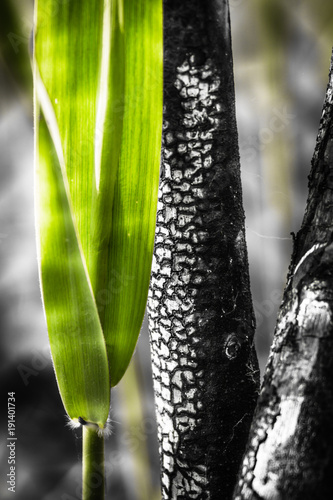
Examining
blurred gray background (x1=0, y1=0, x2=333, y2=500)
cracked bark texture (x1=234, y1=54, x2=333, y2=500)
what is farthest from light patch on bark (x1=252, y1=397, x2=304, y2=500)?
blurred gray background (x1=0, y1=0, x2=333, y2=500)

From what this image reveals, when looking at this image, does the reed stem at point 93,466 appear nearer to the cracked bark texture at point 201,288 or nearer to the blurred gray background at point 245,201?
the cracked bark texture at point 201,288

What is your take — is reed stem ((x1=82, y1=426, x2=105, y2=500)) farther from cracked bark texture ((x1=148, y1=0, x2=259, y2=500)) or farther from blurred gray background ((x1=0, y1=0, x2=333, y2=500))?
blurred gray background ((x1=0, y1=0, x2=333, y2=500))

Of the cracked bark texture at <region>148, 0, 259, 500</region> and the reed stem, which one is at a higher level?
the cracked bark texture at <region>148, 0, 259, 500</region>

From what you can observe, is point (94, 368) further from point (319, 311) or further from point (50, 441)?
point (50, 441)

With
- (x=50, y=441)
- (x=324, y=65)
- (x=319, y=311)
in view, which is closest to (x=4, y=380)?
(x=50, y=441)

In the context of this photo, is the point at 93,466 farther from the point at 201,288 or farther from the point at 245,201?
the point at 245,201

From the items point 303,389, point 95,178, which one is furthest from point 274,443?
point 95,178
